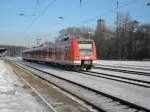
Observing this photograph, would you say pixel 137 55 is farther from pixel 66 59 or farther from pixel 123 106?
pixel 123 106

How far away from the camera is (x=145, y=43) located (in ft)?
353

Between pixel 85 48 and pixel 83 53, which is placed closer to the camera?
pixel 83 53

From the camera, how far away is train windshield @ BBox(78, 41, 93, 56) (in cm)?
3638

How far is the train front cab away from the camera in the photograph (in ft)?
118

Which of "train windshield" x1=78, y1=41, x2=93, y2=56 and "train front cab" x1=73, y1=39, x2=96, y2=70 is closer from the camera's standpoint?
"train front cab" x1=73, y1=39, x2=96, y2=70

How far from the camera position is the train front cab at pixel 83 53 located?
35969 millimetres

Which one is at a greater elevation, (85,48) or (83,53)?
(85,48)

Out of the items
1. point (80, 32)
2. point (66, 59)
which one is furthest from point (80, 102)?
point (80, 32)

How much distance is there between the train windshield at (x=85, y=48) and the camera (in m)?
36.4

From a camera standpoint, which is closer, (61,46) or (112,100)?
(112,100)

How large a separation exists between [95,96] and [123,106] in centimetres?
330

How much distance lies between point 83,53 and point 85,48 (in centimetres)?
55

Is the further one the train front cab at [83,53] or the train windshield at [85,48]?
the train windshield at [85,48]

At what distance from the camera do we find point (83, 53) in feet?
119
